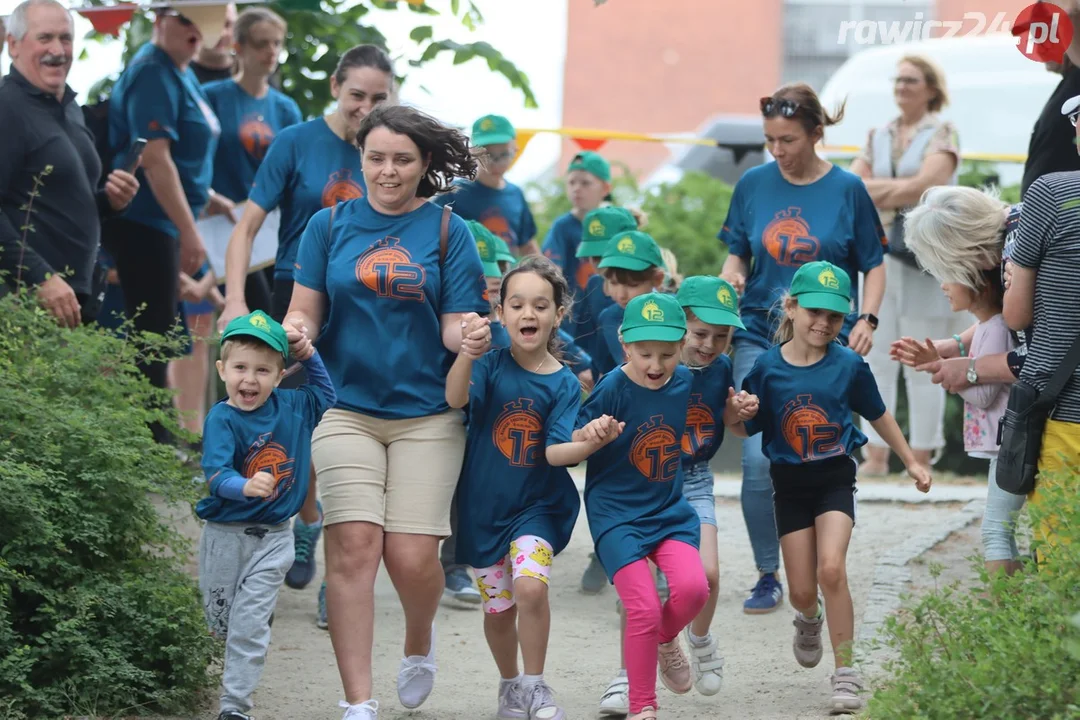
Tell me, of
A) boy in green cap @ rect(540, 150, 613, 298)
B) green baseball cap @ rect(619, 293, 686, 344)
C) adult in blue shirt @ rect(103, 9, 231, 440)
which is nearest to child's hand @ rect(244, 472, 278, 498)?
green baseball cap @ rect(619, 293, 686, 344)

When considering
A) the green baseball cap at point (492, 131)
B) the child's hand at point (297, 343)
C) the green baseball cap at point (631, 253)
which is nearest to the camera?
the child's hand at point (297, 343)

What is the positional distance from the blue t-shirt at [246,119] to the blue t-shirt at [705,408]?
3.34m

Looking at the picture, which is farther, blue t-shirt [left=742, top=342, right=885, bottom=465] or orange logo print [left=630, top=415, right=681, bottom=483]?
blue t-shirt [left=742, top=342, right=885, bottom=465]

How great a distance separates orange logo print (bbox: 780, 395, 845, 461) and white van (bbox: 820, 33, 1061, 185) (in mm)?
8136

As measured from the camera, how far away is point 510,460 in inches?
219

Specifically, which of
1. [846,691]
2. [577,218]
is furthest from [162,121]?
[846,691]

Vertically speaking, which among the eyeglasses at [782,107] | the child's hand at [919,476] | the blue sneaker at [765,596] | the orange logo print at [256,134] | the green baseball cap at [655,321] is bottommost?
the blue sneaker at [765,596]

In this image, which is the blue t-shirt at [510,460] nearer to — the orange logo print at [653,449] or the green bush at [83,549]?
the orange logo print at [653,449]

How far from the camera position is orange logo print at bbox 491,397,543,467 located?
5.57 m

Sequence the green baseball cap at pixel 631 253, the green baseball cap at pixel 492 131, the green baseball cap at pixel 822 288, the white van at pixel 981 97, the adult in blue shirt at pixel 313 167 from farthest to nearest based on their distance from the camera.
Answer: the white van at pixel 981 97
the green baseball cap at pixel 492 131
the green baseball cap at pixel 631 253
the adult in blue shirt at pixel 313 167
the green baseball cap at pixel 822 288

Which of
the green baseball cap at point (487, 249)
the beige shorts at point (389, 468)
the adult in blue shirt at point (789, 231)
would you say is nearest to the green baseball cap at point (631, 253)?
the adult in blue shirt at point (789, 231)

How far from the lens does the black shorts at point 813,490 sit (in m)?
5.91

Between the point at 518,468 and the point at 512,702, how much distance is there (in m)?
0.87

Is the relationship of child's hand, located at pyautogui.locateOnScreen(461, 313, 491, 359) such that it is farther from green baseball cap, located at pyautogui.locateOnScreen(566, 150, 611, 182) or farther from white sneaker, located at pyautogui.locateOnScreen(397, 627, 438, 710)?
green baseball cap, located at pyautogui.locateOnScreen(566, 150, 611, 182)
